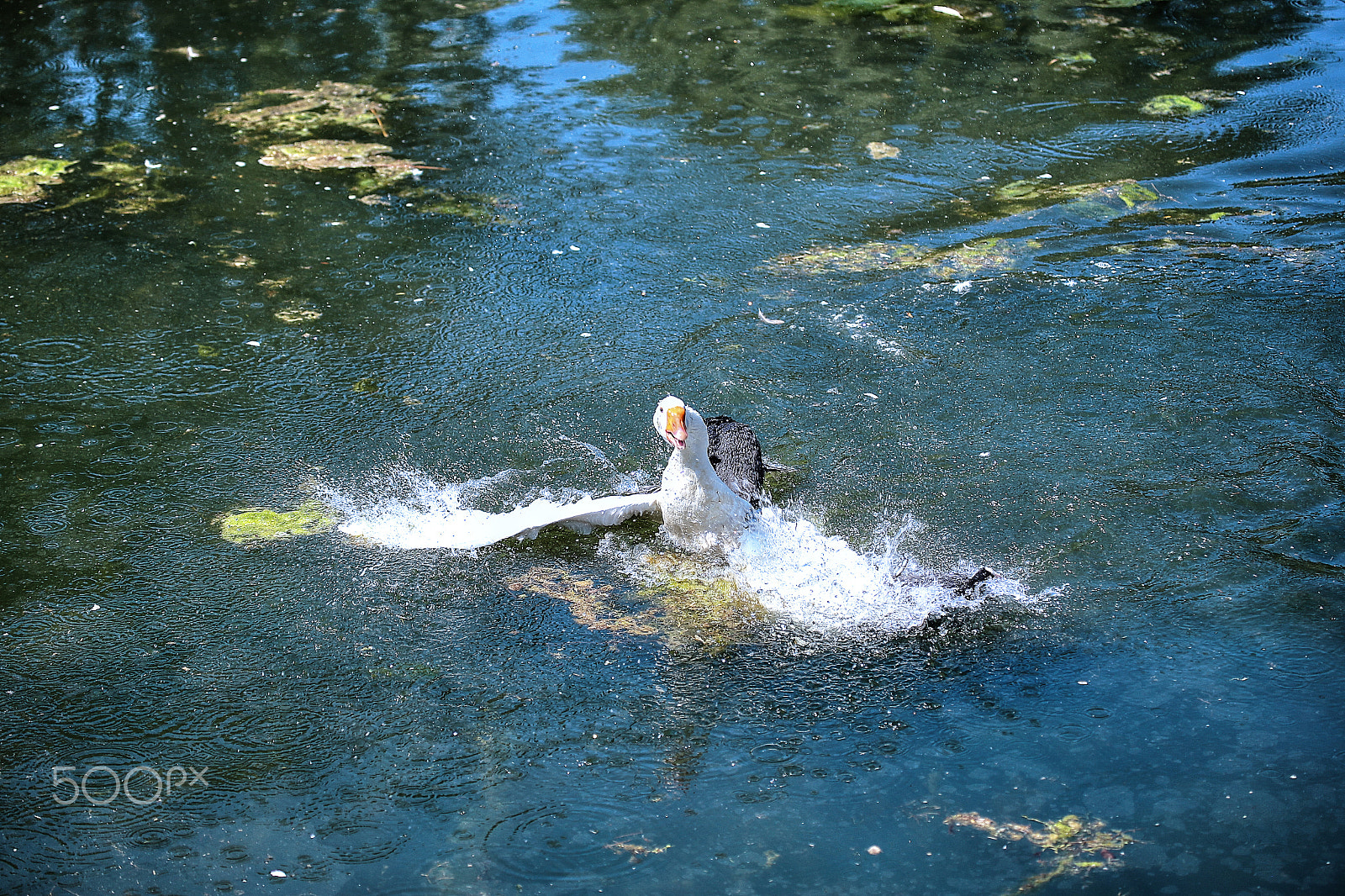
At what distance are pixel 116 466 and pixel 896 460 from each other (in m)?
3.75

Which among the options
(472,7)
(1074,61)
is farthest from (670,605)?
(472,7)

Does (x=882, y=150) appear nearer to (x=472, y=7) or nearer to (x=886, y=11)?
(x=886, y=11)

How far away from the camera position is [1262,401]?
5.36 metres

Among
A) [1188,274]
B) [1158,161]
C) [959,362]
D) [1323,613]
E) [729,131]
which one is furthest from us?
[729,131]

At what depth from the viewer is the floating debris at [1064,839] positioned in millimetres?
3188

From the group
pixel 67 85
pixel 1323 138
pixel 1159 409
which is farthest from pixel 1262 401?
pixel 67 85

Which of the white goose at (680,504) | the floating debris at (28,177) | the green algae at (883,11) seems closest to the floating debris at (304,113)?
the floating debris at (28,177)

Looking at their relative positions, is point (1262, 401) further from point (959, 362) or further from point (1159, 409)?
point (959, 362)

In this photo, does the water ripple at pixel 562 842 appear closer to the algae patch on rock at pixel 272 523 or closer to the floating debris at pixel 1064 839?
the floating debris at pixel 1064 839

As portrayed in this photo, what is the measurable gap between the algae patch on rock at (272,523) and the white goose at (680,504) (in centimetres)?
73

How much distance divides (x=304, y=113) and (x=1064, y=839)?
317 inches

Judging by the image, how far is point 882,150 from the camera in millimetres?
8211

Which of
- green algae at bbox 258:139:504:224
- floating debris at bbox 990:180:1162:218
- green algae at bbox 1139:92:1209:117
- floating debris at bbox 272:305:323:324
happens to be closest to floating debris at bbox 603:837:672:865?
floating debris at bbox 272:305:323:324

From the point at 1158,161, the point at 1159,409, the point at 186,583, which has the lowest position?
the point at 186,583
